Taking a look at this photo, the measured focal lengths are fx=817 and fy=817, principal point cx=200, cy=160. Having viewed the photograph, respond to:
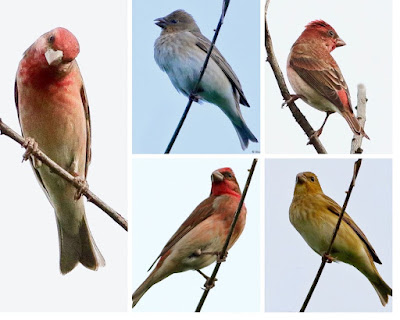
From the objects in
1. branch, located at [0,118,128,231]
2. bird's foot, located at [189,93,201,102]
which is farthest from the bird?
branch, located at [0,118,128,231]

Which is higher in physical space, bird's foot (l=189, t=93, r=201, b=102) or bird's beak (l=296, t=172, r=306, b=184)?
bird's foot (l=189, t=93, r=201, b=102)

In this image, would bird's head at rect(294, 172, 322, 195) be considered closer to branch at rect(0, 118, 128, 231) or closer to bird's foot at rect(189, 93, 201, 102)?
bird's foot at rect(189, 93, 201, 102)

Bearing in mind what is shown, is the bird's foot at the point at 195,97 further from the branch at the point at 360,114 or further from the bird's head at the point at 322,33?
the branch at the point at 360,114

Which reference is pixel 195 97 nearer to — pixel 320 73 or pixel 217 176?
pixel 217 176

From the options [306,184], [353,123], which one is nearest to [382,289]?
[306,184]

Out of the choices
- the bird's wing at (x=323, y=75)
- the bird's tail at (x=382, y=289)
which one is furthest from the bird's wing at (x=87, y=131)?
the bird's tail at (x=382, y=289)

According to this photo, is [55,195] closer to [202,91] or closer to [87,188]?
[87,188]

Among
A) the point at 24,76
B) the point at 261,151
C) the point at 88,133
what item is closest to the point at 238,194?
the point at 261,151
